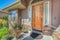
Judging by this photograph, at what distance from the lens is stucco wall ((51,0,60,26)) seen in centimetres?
489

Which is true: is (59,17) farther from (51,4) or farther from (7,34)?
(7,34)

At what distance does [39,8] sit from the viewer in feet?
21.9

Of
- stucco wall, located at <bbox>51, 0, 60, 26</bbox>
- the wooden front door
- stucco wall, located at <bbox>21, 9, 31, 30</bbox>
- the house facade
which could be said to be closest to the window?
the house facade

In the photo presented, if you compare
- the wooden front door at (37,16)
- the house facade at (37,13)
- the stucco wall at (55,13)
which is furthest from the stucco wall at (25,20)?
the stucco wall at (55,13)

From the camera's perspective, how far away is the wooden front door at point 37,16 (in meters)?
6.50

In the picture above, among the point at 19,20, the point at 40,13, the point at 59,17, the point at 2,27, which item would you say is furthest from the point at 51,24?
the point at 19,20

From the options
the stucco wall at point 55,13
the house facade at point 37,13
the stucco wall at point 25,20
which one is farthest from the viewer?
the stucco wall at point 25,20

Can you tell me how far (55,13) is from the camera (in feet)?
16.5

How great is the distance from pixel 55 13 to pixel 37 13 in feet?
6.41

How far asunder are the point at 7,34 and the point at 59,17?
239 cm

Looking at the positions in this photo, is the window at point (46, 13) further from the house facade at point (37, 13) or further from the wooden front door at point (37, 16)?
the wooden front door at point (37, 16)

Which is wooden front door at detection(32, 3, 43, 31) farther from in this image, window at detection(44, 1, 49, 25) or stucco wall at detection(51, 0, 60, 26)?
stucco wall at detection(51, 0, 60, 26)

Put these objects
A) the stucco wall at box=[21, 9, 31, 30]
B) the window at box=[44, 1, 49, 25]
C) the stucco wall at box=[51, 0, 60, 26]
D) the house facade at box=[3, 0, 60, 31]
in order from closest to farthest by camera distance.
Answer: the stucco wall at box=[51, 0, 60, 26] → the house facade at box=[3, 0, 60, 31] → the window at box=[44, 1, 49, 25] → the stucco wall at box=[21, 9, 31, 30]

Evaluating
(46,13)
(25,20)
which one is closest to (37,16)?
(46,13)
